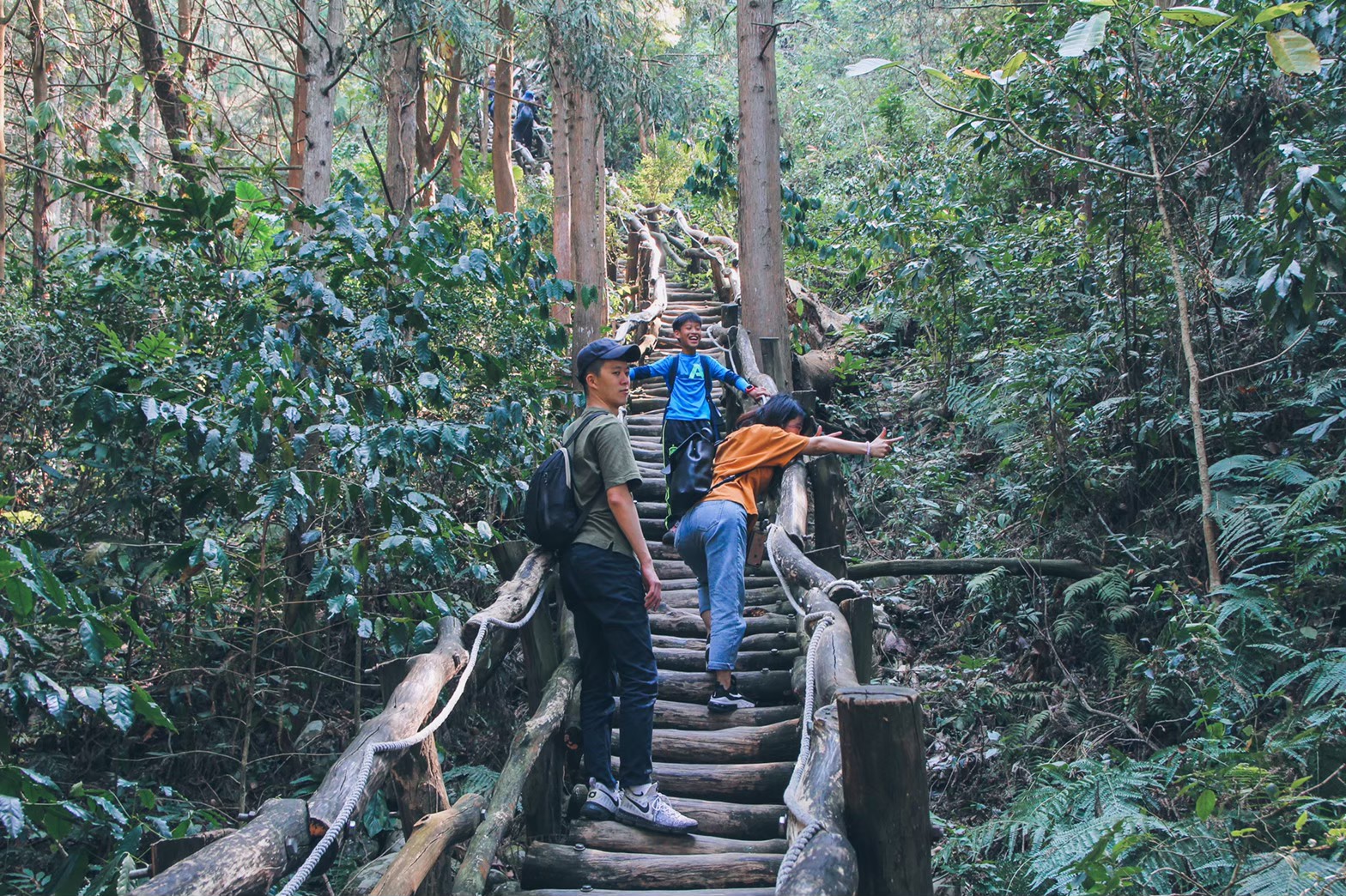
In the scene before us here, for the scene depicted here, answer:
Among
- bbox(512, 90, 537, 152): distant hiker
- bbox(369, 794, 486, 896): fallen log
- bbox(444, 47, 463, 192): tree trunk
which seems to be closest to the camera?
bbox(369, 794, 486, 896): fallen log

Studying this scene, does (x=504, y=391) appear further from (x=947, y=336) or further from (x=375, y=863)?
(x=947, y=336)

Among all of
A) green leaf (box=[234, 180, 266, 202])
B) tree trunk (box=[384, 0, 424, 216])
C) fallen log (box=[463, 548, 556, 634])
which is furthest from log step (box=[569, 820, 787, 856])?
tree trunk (box=[384, 0, 424, 216])

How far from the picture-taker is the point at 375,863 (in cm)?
312

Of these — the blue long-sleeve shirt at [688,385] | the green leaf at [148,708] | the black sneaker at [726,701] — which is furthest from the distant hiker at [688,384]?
the green leaf at [148,708]

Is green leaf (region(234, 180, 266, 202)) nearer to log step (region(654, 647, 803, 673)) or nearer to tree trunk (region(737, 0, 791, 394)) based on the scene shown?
Result: log step (region(654, 647, 803, 673))

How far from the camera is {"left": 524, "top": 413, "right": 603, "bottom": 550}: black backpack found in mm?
4172

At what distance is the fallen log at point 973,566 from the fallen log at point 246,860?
199 inches

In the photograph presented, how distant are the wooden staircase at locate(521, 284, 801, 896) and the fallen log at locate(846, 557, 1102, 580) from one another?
0.76 metres

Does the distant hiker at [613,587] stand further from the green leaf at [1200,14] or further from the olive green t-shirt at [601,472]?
the green leaf at [1200,14]

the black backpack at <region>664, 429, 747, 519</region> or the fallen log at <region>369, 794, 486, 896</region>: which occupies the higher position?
the black backpack at <region>664, 429, 747, 519</region>

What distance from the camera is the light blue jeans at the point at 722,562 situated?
17.0 ft

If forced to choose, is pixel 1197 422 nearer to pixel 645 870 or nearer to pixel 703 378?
pixel 703 378

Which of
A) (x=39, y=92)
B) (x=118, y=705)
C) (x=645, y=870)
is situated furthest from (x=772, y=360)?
(x=39, y=92)

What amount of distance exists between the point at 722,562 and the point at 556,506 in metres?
1.30
